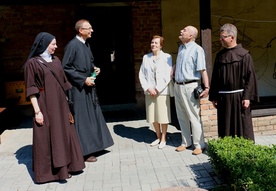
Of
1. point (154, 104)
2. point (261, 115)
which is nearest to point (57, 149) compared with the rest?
point (154, 104)

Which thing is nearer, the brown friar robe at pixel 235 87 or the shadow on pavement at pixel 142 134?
the brown friar robe at pixel 235 87

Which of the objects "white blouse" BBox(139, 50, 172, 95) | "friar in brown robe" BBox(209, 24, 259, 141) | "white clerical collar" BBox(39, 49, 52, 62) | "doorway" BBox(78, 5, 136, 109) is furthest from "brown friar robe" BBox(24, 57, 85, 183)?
"doorway" BBox(78, 5, 136, 109)

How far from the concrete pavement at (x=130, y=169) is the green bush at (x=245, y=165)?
464 millimetres

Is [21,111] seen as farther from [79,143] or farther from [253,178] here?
[253,178]

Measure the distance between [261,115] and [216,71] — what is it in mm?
2094

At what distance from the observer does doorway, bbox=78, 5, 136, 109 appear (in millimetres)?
8875

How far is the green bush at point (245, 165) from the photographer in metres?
3.49

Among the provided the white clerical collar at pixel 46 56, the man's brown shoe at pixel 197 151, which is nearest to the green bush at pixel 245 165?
the man's brown shoe at pixel 197 151

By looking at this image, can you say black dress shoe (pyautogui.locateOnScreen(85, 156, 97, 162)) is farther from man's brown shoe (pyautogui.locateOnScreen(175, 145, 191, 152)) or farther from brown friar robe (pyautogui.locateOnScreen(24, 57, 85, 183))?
man's brown shoe (pyautogui.locateOnScreen(175, 145, 191, 152))

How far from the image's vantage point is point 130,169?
4.90m

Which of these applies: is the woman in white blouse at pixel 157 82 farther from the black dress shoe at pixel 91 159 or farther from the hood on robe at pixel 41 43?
the hood on robe at pixel 41 43

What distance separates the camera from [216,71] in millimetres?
4699

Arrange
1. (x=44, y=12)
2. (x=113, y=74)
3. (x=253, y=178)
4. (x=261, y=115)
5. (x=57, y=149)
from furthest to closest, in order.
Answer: (x=113, y=74), (x=44, y=12), (x=261, y=115), (x=57, y=149), (x=253, y=178)

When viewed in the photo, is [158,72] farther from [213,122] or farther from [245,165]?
[245,165]
